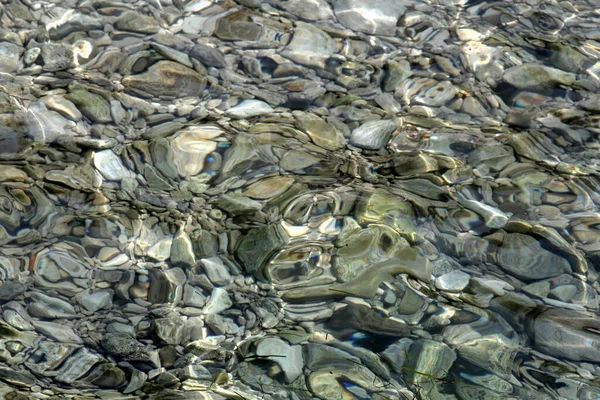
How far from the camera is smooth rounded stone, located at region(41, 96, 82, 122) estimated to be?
305 centimetres


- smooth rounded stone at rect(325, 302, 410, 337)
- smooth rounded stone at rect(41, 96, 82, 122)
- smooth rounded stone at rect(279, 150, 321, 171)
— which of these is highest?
smooth rounded stone at rect(41, 96, 82, 122)

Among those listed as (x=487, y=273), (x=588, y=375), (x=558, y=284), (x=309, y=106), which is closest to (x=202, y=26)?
(x=309, y=106)

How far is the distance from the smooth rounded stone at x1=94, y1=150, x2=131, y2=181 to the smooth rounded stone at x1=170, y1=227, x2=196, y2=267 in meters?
0.44

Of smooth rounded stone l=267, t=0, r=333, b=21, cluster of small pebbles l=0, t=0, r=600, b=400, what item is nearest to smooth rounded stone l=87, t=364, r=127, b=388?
cluster of small pebbles l=0, t=0, r=600, b=400

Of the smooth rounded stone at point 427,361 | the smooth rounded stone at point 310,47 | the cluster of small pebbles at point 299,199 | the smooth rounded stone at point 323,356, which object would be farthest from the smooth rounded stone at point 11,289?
the smooth rounded stone at point 310,47

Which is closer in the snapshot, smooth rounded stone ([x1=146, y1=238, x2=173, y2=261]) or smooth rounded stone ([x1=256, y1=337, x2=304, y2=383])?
smooth rounded stone ([x1=256, y1=337, x2=304, y2=383])

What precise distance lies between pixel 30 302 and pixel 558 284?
6.73ft

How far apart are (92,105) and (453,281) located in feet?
6.35

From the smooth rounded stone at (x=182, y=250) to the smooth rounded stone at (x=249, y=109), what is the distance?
769 mm

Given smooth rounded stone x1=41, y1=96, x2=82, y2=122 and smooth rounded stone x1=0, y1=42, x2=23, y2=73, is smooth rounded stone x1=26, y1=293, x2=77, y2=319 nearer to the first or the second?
smooth rounded stone x1=41, y1=96, x2=82, y2=122

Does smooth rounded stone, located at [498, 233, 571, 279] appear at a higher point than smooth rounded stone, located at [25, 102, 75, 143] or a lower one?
lower

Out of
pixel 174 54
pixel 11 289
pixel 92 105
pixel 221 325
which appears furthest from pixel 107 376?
pixel 174 54

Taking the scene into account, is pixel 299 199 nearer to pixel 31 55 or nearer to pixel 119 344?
pixel 119 344

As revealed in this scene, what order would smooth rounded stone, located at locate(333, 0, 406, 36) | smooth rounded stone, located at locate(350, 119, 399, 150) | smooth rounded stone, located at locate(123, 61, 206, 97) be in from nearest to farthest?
smooth rounded stone, located at locate(350, 119, 399, 150) < smooth rounded stone, located at locate(123, 61, 206, 97) < smooth rounded stone, located at locate(333, 0, 406, 36)
